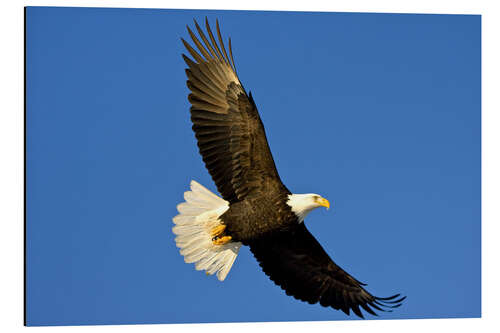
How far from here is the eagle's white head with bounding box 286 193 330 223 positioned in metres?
4.62

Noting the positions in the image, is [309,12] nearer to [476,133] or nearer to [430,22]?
[430,22]

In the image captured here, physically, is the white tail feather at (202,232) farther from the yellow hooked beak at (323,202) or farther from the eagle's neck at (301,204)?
the yellow hooked beak at (323,202)

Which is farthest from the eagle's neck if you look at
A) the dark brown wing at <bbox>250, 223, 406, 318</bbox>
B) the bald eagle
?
the dark brown wing at <bbox>250, 223, 406, 318</bbox>

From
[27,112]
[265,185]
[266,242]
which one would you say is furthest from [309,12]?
[27,112]

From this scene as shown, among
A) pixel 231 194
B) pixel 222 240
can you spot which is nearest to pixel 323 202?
pixel 231 194

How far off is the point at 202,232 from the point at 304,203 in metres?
0.73

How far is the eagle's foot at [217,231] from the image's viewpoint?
481 cm

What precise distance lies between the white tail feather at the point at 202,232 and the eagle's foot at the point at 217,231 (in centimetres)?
2

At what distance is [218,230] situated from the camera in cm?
483

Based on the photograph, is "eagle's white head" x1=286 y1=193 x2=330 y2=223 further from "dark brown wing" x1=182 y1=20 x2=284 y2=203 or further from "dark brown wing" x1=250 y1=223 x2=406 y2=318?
"dark brown wing" x1=250 y1=223 x2=406 y2=318

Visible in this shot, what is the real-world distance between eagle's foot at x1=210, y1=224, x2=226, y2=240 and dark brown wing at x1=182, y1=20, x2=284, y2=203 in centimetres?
18

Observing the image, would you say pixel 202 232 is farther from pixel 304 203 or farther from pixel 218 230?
pixel 304 203

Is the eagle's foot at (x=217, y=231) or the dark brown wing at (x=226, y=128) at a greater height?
the dark brown wing at (x=226, y=128)

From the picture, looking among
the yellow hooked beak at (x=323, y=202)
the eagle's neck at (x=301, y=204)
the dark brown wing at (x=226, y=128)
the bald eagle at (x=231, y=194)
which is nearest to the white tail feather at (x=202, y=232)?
the bald eagle at (x=231, y=194)
